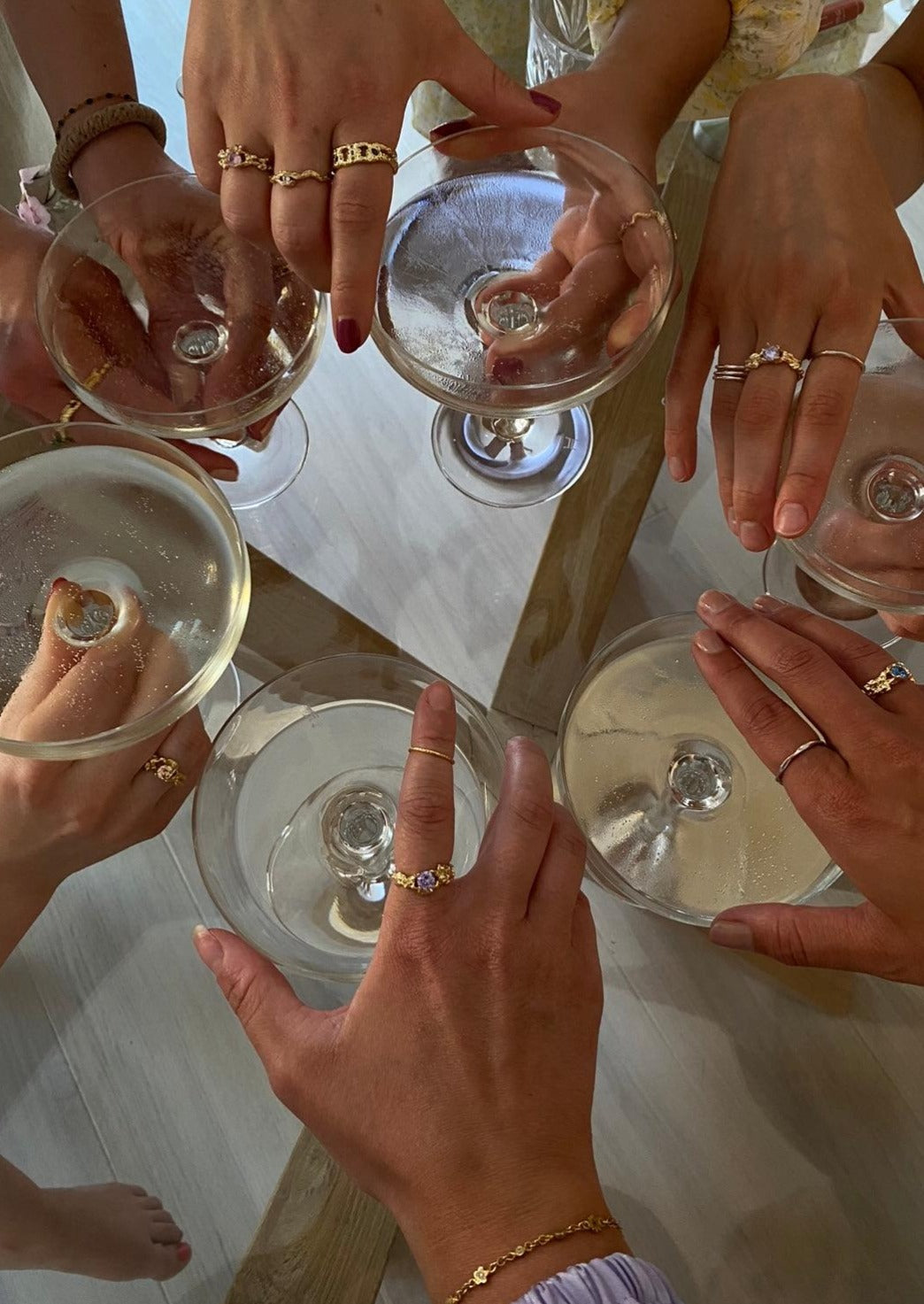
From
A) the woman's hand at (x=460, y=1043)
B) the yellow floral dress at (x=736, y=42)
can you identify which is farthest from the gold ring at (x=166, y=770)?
the yellow floral dress at (x=736, y=42)

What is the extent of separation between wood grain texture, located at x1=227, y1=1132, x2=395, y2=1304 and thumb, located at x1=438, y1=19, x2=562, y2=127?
68cm

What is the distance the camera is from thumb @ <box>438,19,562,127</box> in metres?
0.55

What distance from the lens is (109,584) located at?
0.59 m

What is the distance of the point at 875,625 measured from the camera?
818 millimetres

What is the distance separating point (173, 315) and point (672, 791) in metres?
0.50

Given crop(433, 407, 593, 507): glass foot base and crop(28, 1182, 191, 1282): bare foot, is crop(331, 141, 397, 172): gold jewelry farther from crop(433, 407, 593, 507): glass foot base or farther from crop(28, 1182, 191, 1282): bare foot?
crop(28, 1182, 191, 1282): bare foot

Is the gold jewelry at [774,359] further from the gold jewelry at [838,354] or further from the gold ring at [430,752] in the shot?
the gold ring at [430,752]

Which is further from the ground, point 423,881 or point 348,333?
point 348,333

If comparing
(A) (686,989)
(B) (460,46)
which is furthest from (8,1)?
(A) (686,989)

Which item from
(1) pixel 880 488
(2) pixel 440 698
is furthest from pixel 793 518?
(2) pixel 440 698

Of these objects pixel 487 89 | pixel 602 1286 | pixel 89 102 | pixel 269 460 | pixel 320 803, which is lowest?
pixel 602 1286

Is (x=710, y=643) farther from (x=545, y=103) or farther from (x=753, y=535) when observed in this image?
(x=545, y=103)

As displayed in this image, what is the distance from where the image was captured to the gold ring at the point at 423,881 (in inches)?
18.9

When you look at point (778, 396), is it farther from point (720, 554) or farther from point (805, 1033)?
point (805, 1033)
